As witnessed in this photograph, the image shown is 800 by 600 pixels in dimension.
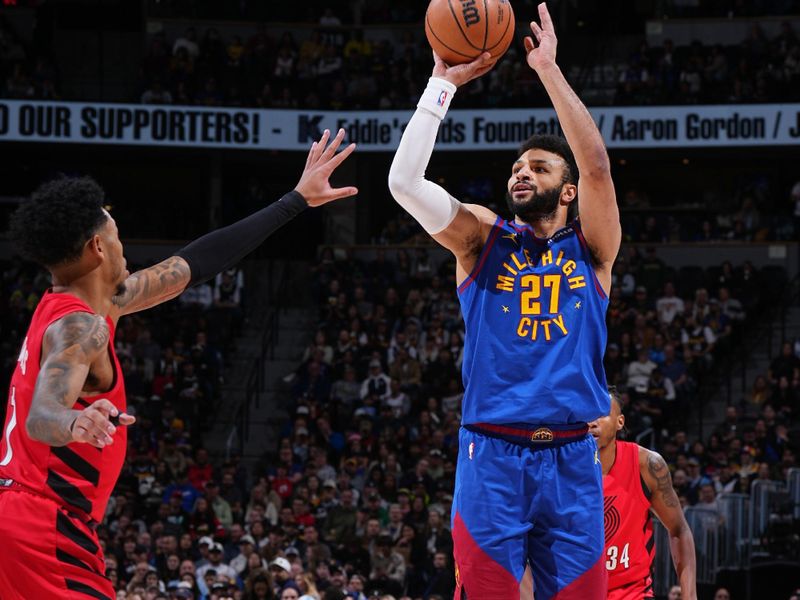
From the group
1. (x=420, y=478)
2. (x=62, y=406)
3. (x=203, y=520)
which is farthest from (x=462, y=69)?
(x=420, y=478)

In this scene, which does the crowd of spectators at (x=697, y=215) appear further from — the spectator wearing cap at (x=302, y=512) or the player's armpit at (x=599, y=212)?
the player's armpit at (x=599, y=212)

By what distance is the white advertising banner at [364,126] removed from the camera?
2234 cm

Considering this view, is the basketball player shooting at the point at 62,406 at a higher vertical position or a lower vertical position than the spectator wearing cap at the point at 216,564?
higher

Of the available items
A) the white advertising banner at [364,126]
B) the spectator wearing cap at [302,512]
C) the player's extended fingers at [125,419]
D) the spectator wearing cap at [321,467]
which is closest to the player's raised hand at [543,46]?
the player's extended fingers at [125,419]

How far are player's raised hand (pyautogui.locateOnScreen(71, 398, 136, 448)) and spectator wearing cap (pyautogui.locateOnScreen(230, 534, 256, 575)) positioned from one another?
1114 centimetres

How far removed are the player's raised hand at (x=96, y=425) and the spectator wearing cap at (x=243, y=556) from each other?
11138 millimetres

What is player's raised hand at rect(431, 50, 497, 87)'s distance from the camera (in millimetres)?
5613

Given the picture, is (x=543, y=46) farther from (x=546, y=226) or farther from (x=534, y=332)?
(x=534, y=332)

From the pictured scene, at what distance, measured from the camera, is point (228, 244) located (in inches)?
212

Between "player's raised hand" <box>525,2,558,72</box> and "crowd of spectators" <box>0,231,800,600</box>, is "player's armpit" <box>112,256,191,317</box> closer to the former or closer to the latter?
"player's raised hand" <box>525,2,558,72</box>

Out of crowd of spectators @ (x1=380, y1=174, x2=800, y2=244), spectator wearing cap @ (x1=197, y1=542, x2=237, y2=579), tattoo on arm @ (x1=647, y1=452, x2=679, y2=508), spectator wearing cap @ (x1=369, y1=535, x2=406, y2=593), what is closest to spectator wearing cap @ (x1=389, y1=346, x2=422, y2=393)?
spectator wearing cap @ (x1=369, y1=535, x2=406, y2=593)

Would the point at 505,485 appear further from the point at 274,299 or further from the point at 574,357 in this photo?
the point at 274,299

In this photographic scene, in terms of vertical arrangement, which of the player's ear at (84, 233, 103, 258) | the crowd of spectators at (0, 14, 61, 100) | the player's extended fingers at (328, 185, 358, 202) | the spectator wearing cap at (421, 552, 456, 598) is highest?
the crowd of spectators at (0, 14, 61, 100)

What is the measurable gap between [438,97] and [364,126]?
1802cm
